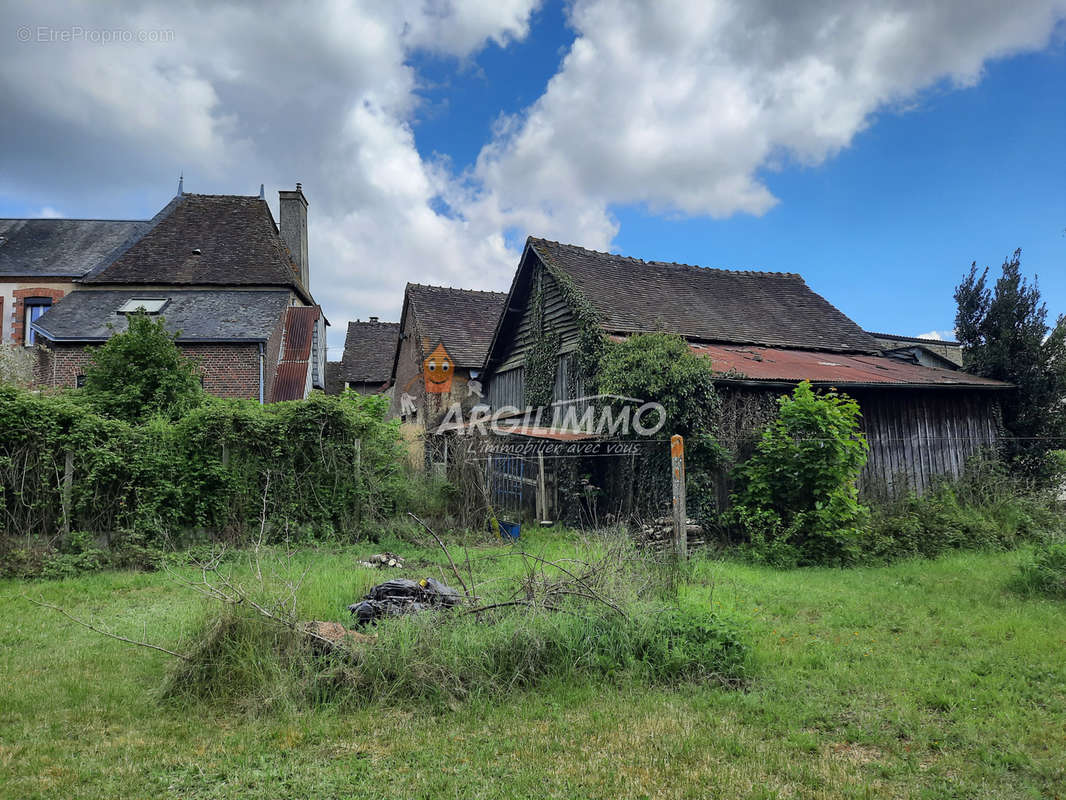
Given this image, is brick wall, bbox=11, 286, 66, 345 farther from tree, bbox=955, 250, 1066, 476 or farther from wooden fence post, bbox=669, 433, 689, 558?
tree, bbox=955, 250, 1066, 476

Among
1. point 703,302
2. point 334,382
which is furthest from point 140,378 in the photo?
point 334,382

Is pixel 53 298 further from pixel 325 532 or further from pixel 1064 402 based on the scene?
pixel 1064 402

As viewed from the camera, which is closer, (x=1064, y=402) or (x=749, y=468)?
(x=749, y=468)

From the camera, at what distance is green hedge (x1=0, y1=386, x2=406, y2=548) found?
351 inches

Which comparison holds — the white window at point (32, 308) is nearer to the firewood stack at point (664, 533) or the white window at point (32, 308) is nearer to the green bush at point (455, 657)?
the firewood stack at point (664, 533)

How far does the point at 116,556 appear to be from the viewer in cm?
882

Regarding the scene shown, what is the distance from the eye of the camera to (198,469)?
9695 mm

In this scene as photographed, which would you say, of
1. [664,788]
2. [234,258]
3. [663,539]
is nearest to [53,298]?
[234,258]

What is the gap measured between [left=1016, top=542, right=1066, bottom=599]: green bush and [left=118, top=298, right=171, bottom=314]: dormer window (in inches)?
860

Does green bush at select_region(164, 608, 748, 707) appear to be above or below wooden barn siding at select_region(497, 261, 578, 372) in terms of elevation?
below

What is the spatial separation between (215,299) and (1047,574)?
22.3 m

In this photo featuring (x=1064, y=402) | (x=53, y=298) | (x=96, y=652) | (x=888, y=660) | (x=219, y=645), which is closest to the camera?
(x=219, y=645)

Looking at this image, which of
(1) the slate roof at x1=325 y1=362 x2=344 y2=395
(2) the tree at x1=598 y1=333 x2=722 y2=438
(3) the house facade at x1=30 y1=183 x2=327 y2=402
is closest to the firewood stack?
(2) the tree at x1=598 y1=333 x2=722 y2=438

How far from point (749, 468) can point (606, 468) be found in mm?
2923
